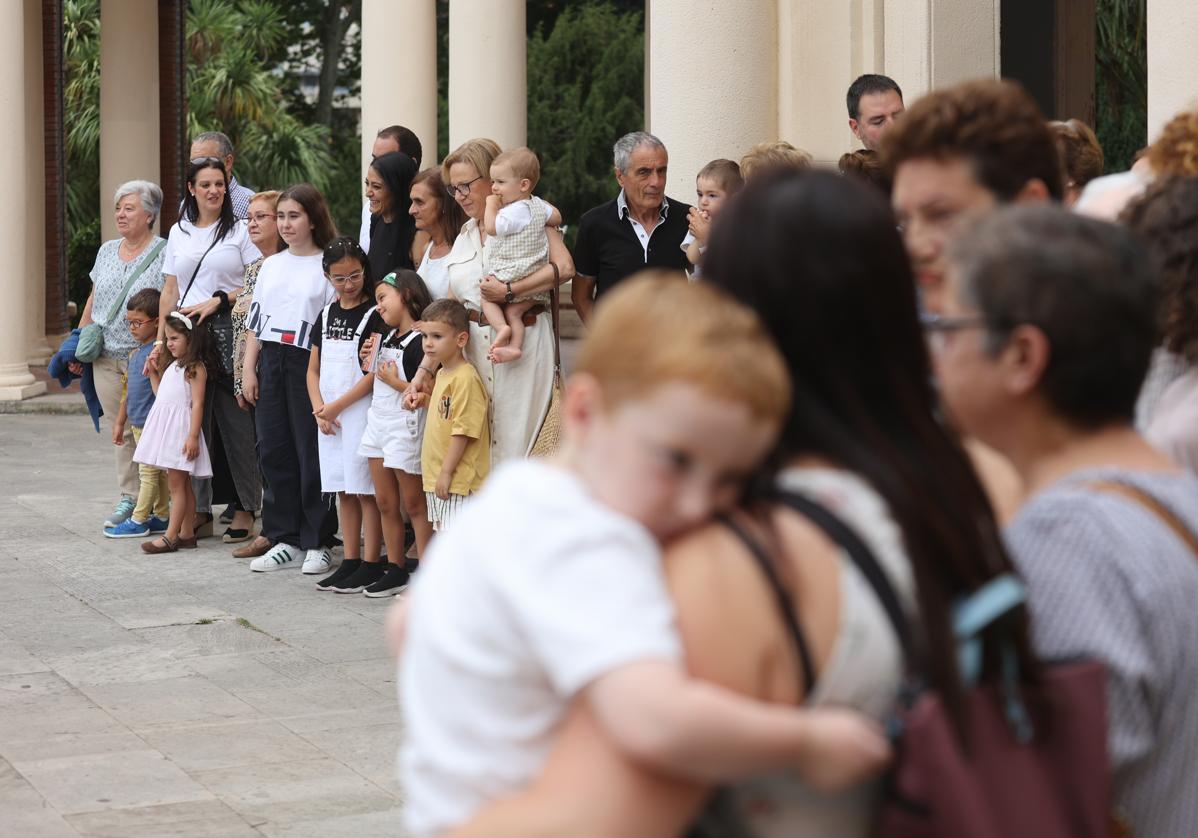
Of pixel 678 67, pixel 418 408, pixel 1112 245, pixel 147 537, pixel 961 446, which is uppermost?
pixel 678 67

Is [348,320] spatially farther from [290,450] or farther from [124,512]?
[124,512]

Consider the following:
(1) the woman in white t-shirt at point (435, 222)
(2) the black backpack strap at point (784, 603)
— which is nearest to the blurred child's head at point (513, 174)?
(1) the woman in white t-shirt at point (435, 222)

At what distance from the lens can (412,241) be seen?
10.3 meters

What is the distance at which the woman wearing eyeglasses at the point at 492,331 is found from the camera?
917 centimetres

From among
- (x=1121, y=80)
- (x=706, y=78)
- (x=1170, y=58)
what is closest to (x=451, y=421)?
(x=706, y=78)

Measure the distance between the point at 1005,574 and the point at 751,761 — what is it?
0.42 meters

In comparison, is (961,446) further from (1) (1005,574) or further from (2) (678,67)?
(2) (678,67)

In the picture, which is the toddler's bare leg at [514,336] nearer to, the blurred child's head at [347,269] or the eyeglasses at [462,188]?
the eyeglasses at [462,188]

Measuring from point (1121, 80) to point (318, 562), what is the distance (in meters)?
17.1

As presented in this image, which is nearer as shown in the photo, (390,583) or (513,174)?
(513,174)

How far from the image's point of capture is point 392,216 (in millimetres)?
10281

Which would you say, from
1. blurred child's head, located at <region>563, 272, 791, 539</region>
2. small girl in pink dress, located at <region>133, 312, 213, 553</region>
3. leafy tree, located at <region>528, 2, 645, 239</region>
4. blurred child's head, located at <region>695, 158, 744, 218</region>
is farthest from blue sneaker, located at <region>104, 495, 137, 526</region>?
leafy tree, located at <region>528, 2, 645, 239</region>

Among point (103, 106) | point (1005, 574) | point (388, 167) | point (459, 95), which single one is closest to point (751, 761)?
point (1005, 574)

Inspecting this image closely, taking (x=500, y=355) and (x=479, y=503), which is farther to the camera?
(x=500, y=355)
